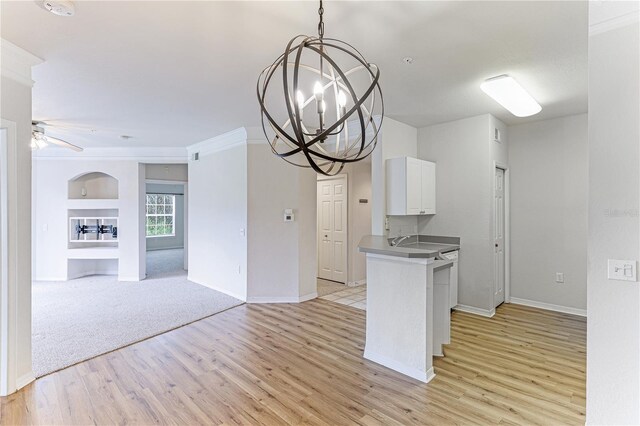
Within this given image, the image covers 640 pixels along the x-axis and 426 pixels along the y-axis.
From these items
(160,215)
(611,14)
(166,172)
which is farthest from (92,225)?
(611,14)

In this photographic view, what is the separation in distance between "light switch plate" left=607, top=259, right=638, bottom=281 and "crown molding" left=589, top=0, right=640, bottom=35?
4.38 ft

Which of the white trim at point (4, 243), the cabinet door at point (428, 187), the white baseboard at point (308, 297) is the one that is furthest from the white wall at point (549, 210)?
the white trim at point (4, 243)

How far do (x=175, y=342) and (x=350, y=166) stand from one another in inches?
158

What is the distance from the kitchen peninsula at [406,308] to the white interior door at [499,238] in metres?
1.69

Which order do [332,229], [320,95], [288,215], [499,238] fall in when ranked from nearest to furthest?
1. [320,95]
2. [499,238]
3. [288,215]
4. [332,229]

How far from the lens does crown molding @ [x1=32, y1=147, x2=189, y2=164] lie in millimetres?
6285

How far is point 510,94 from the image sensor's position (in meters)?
3.15

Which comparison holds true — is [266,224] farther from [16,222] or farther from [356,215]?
[16,222]

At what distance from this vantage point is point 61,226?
6324 mm

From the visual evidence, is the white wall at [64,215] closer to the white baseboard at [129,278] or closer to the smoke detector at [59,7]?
the white baseboard at [129,278]

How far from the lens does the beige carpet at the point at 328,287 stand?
17.7 ft

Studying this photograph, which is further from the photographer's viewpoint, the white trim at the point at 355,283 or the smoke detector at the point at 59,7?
the white trim at the point at 355,283

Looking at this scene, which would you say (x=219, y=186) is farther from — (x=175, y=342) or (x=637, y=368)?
(x=637, y=368)

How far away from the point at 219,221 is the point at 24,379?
3.18m
